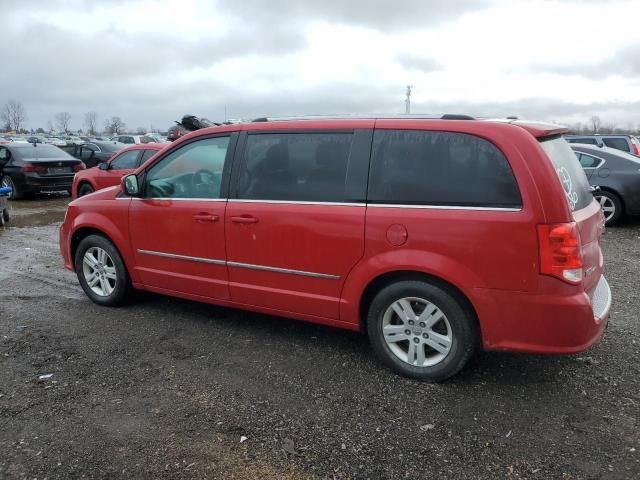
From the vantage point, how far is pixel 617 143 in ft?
50.7

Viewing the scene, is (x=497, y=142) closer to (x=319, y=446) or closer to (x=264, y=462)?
(x=319, y=446)

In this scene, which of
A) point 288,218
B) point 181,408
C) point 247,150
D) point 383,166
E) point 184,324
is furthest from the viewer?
point 184,324

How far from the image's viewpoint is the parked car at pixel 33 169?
46.7ft

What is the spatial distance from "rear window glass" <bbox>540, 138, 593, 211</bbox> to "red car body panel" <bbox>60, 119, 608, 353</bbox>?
2.9 inches

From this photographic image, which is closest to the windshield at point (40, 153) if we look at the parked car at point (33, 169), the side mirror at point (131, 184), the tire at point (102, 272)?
the parked car at point (33, 169)

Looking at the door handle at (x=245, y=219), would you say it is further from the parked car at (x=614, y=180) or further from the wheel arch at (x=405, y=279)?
the parked car at (x=614, y=180)

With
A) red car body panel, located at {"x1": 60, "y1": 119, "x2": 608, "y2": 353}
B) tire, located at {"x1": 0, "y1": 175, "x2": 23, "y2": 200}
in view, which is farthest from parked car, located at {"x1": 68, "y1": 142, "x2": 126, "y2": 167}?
red car body panel, located at {"x1": 60, "y1": 119, "x2": 608, "y2": 353}

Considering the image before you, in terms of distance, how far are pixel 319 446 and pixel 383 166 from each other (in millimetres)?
1861

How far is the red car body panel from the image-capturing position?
10.7ft

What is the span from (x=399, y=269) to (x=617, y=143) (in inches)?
573

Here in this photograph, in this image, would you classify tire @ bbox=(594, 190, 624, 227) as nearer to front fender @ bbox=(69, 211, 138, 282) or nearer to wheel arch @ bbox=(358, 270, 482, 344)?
wheel arch @ bbox=(358, 270, 482, 344)

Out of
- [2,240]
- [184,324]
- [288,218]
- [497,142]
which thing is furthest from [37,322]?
[2,240]

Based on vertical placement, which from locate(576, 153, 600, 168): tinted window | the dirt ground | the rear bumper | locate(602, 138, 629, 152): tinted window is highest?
locate(602, 138, 629, 152): tinted window

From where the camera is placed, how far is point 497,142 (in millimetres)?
3381
